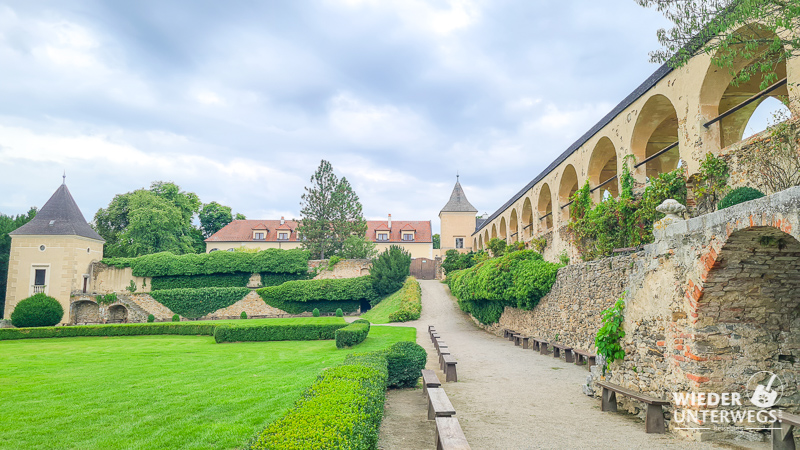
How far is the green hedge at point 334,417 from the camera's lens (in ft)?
12.6

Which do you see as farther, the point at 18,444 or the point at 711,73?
the point at 711,73

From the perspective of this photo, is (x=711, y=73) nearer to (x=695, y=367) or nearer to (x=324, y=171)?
(x=695, y=367)

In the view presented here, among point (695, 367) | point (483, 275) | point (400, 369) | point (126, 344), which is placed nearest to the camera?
point (695, 367)

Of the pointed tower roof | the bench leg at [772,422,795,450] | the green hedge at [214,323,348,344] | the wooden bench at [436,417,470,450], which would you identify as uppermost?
the pointed tower roof

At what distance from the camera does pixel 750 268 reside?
546cm

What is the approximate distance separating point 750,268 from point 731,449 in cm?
213

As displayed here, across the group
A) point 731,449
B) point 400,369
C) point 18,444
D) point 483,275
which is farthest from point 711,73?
point 18,444

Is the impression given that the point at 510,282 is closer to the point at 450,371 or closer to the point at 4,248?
the point at 450,371

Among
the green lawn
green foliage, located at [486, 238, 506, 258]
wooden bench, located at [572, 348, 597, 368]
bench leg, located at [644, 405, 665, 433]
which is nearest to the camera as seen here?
bench leg, located at [644, 405, 665, 433]

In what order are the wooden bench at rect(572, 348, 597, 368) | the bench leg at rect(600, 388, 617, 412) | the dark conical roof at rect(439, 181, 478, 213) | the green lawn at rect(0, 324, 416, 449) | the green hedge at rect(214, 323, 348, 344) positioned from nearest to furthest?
the green lawn at rect(0, 324, 416, 449), the bench leg at rect(600, 388, 617, 412), the wooden bench at rect(572, 348, 597, 368), the green hedge at rect(214, 323, 348, 344), the dark conical roof at rect(439, 181, 478, 213)

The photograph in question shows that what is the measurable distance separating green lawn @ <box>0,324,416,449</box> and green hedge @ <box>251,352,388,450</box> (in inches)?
40.8

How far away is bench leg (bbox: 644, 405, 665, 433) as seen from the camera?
613 centimetres

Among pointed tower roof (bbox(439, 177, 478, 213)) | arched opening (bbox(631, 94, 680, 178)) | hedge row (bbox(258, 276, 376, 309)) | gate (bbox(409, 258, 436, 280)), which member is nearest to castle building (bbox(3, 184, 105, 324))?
hedge row (bbox(258, 276, 376, 309))

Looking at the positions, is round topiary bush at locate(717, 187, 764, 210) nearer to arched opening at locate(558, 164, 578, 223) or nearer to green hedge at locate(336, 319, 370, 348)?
arched opening at locate(558, 164, 578, 223)
